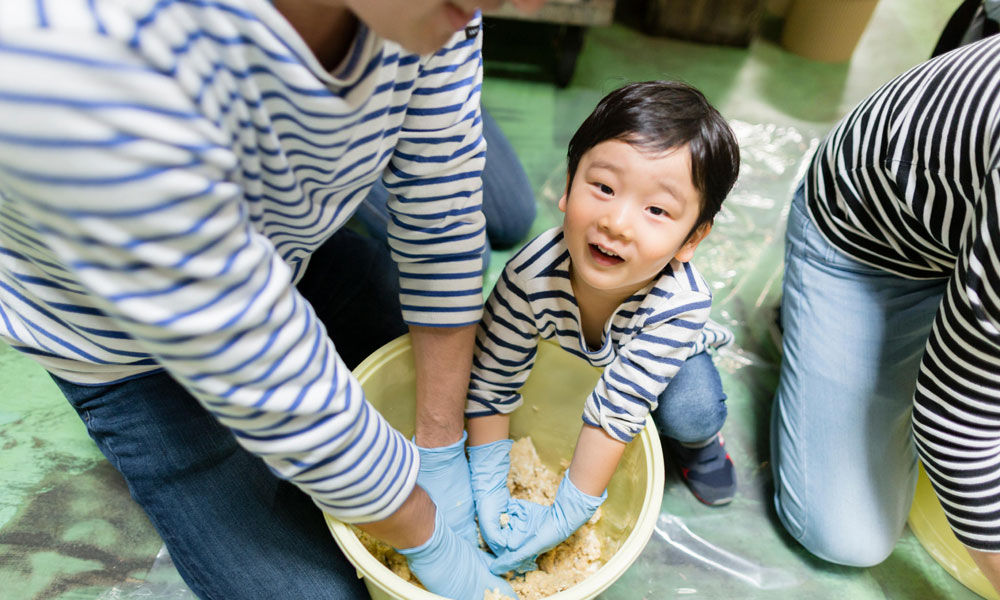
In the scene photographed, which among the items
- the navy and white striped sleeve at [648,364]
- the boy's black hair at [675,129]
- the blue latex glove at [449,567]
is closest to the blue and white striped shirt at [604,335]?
the navy and white striped sleeve at [648,364]

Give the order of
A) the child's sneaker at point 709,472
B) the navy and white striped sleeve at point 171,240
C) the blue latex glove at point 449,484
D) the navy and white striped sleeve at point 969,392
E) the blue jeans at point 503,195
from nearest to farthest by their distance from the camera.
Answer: the navy and white striped sleeve at point 171,240 → the navy and white striped sleeve at point 969,392 → the blue latex glove at point 449,484 → the child's sneaker at point 709,472 → the blue jeans at point 503,195

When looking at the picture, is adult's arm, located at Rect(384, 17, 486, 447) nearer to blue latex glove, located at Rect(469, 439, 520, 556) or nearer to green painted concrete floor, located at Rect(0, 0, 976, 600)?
blue latex glove, located at Rect(469, 439, 520, 556)

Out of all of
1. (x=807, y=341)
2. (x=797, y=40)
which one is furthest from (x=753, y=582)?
(x=797, y=40)

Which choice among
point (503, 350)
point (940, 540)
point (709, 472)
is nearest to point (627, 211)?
point (503, 350)

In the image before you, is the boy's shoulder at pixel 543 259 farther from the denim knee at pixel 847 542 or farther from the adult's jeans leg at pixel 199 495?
the denim knee at pixel 847 542

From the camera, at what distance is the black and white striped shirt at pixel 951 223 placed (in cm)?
70

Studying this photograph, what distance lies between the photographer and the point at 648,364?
81 centimetres

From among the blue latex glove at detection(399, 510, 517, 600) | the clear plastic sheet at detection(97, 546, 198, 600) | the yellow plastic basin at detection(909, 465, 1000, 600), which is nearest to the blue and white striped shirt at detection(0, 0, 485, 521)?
the blue latex glove at detection(399, 510, 517, 600)

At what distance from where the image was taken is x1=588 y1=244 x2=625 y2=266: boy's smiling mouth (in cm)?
76

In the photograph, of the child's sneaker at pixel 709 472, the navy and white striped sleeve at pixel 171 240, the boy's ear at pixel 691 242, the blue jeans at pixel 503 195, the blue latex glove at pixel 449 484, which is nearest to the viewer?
the navy and white striped sleeve at pixel 171 240

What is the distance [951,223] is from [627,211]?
40cm

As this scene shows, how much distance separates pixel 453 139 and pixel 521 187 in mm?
626

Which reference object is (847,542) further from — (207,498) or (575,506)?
(207,498)

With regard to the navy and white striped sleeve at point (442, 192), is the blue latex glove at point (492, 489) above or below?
below
